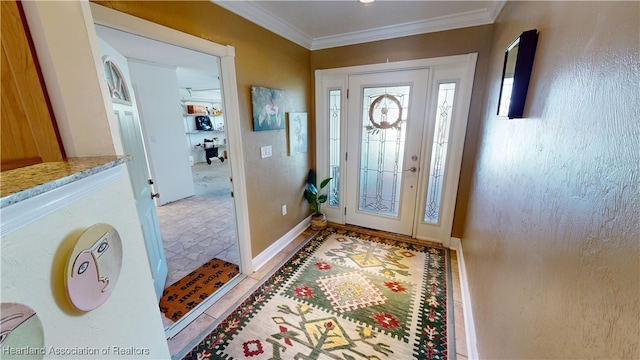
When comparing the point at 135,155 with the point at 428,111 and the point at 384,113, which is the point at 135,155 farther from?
the point at 428,111

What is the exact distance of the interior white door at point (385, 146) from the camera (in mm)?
2625

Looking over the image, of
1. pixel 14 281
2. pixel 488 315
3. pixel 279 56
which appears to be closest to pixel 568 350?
pixel 488 315

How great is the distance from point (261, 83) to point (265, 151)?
63cm

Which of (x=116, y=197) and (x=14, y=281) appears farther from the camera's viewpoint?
(x=116, y=197)

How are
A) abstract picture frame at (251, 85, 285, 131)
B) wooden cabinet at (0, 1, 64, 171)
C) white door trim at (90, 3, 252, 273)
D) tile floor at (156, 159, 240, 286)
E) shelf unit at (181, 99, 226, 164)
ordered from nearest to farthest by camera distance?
wooden cabinet at (0, 1, 64, 171) → white door trim at (90, 3, 252, 273) → abstract picture frame at (251, 85, 285, 131) → tile floor at (156, 159, 240, 286) → shelf unit at (181, 99, 226, 164)

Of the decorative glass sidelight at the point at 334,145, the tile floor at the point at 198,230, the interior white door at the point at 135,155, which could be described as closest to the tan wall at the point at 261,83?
the decorative glass sidelight at the point at 334,145

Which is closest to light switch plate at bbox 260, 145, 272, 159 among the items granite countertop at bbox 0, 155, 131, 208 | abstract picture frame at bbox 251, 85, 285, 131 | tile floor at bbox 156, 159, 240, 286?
abstract picture frame at bbox 251, 85, 285, 131

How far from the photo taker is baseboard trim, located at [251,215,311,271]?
2.42 meters

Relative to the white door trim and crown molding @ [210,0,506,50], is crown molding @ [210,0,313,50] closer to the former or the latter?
crown molding @ [210,0,506,50]

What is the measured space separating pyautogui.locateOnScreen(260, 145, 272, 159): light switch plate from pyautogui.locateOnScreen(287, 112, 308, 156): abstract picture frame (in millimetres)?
351

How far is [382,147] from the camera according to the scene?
2871 mm

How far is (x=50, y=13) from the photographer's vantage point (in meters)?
0.71

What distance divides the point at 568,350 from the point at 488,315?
835mm

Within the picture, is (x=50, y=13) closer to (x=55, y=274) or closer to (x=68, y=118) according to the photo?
(x=68, y=118)
